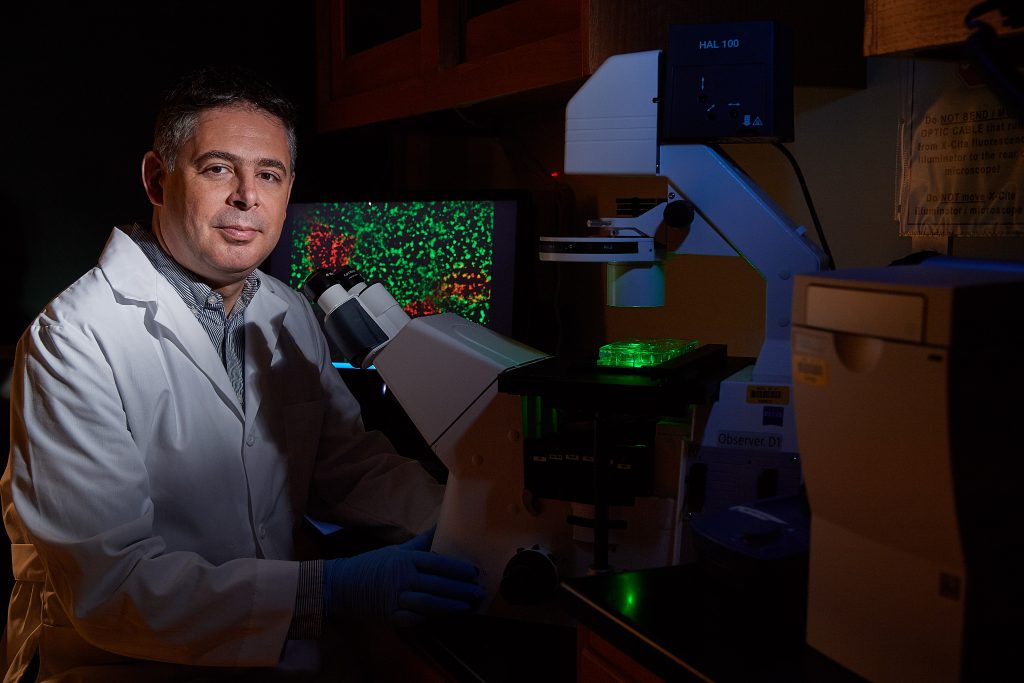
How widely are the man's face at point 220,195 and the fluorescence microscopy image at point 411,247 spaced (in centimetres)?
55

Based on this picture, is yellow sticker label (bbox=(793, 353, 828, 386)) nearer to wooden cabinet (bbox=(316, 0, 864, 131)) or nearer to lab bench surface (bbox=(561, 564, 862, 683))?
lab bench surface (bbox=(561, 564, 862, 683))

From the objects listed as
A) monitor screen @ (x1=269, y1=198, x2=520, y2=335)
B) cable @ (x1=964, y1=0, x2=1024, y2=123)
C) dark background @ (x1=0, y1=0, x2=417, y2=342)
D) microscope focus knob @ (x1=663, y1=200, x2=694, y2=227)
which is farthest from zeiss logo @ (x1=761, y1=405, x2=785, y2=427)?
dark background @ (x1=0, y1=0, x2=417, y2=342)

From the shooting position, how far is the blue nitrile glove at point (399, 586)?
1.15m

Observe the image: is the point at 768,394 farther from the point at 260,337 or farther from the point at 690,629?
the point at 260,337

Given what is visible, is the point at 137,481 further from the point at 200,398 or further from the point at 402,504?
the point at 402,504

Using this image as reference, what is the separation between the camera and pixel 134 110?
2.30 m

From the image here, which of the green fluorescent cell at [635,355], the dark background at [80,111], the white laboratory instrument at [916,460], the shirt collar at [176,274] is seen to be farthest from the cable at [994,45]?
the dark background at [80,111]

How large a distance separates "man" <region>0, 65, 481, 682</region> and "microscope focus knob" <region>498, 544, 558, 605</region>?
9 centimetres

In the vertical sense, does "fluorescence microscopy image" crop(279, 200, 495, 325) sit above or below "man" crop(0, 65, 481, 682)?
above

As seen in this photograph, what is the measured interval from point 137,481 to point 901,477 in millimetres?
991

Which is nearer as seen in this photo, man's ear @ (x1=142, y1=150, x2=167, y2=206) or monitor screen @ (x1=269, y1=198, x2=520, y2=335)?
man's ear @ (x1=142, y1=150, x2=167, y2=206)

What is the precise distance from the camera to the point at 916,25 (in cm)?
91

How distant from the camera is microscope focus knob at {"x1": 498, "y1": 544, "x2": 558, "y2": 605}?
42.3 inches

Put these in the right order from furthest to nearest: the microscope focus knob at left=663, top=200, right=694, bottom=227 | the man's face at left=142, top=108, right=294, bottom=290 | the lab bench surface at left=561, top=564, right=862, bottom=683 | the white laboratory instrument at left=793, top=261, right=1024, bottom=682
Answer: the man's face at left=142, top=108, right=294, bottom=290 < the microscope focus knob at left=663, top=200, right=694, bottom=227 < the lab bench surface at left=561, top=564, right=862, bottom=683 < the white laboratory instrument at left=793, top=261, right=1024, bottom=682
